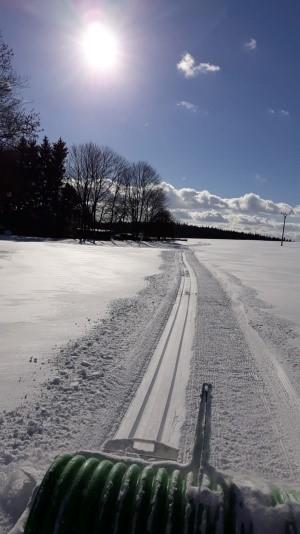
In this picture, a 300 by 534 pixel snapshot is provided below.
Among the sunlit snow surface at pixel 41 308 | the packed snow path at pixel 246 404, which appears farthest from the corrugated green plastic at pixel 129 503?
the sunlit snow surface at pixel 41 308

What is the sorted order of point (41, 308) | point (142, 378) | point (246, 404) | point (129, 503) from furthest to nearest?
point (41, 308) → point (142, 378) → point (246, 404) → point (129, 503)

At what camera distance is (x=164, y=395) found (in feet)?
11.8

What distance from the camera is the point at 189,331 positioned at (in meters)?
5.86

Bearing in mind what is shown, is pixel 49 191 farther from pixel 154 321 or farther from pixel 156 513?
pixel 156 513

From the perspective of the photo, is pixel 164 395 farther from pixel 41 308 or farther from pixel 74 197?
pixel 74 197

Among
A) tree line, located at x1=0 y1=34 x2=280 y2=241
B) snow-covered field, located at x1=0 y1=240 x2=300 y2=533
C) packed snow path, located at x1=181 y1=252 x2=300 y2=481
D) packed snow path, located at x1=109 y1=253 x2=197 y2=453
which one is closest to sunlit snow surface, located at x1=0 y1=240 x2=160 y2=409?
snow-covered field, located at x1=0 y1=240 x2=300 y2=533

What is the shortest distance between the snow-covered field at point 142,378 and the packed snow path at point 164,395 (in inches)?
0.5

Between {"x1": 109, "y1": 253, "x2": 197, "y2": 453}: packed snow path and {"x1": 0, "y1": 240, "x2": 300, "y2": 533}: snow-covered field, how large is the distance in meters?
0.01

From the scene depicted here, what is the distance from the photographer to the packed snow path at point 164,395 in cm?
291

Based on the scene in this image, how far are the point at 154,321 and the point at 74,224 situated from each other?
4870 cm

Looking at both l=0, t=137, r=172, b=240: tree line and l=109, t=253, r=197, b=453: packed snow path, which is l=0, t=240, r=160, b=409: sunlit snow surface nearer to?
l=109, t=253, r=197, b=453: packed snow path

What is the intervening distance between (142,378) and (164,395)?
17.7 inches

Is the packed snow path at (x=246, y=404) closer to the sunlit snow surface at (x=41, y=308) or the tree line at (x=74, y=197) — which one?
the sunlit snow surface at (x=41, y=308)

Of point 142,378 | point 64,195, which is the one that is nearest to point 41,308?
point 142,378
